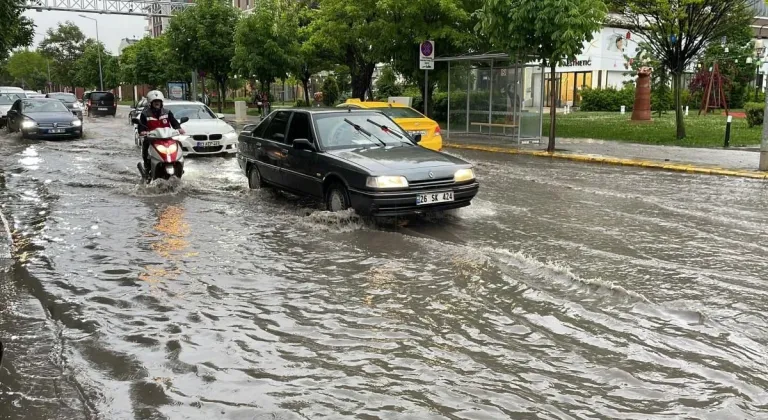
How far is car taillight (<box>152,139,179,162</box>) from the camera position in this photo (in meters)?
11.8

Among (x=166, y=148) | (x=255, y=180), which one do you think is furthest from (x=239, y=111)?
(x=255, y=180)

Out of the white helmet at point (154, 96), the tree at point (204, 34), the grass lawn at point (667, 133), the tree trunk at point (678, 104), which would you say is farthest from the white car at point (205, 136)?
the tree at point (204, 34)

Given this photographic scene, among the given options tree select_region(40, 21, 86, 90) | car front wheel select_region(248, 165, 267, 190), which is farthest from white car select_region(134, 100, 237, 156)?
tree select_region(40, 21, 86, 90)

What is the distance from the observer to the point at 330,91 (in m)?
49.2

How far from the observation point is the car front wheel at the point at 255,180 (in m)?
11.5

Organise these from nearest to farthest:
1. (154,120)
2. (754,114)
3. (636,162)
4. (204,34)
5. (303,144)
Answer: (303,144) → (154,120) → (636,162) → (754,114) → (204,34)

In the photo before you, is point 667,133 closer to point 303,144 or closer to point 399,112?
point 399,112

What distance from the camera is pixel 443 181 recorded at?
27.9 ft

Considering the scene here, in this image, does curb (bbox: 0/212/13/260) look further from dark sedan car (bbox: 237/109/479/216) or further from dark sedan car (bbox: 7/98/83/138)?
dark sedan car (bbox: 7/98/83/138)

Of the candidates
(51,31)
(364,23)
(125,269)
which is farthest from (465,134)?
(51,31)

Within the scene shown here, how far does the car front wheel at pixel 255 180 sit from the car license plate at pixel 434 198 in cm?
392

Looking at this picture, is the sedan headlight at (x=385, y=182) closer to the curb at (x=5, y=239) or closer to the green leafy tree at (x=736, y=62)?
the curb at (x=5, y=239)

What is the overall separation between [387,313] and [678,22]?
17143mm

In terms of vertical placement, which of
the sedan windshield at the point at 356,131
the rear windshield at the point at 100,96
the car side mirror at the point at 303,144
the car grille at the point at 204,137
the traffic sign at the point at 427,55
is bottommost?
the car grille at the point at 204,137
